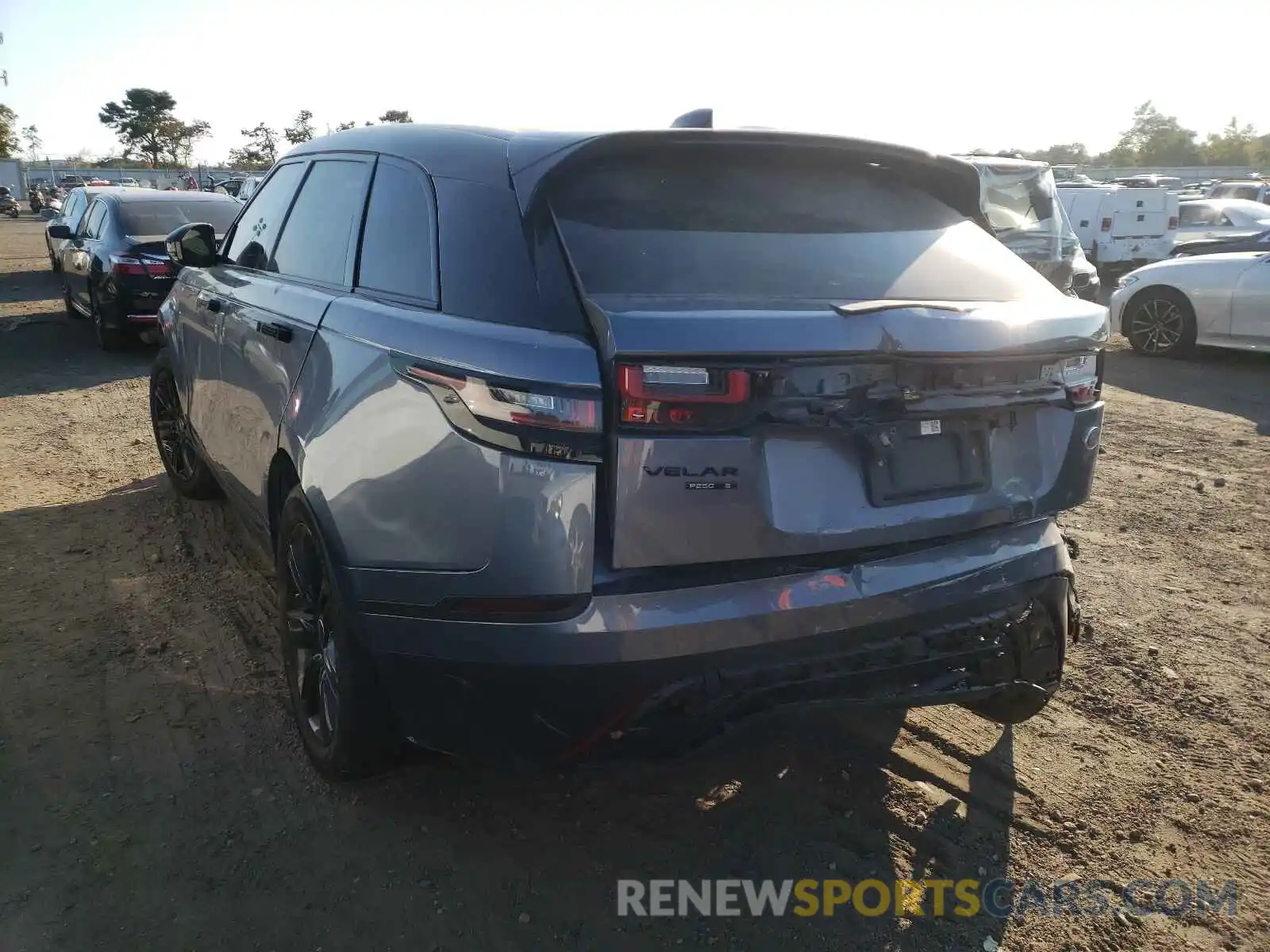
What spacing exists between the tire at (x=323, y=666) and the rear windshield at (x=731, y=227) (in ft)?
3.71

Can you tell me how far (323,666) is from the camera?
9.49 feet

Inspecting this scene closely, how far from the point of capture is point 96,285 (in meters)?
10.2

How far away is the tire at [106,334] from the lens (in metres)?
10.2

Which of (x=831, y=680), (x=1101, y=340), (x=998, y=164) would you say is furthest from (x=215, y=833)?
(x=998, y=164)

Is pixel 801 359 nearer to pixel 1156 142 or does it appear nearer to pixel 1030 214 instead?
pixel 1030 214

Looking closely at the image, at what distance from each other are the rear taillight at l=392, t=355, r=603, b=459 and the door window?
34.0 feet

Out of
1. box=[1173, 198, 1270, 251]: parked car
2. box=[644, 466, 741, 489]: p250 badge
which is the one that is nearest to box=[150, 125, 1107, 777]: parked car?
box=[644, 466, 741, 489]: p250 badge

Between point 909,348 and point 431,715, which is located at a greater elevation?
point 909,348

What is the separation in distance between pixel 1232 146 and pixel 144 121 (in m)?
99.0

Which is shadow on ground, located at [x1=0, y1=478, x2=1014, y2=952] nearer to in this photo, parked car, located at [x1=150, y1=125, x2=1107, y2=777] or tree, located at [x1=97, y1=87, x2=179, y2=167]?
parked car, located at [x1=150, y1=125, x2=1107, y2=777]

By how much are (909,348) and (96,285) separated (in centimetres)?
1034

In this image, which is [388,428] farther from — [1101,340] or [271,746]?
[1101,340]

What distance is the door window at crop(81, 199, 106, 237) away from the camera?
35.1 feet

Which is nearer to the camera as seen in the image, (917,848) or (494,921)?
(494,921)
